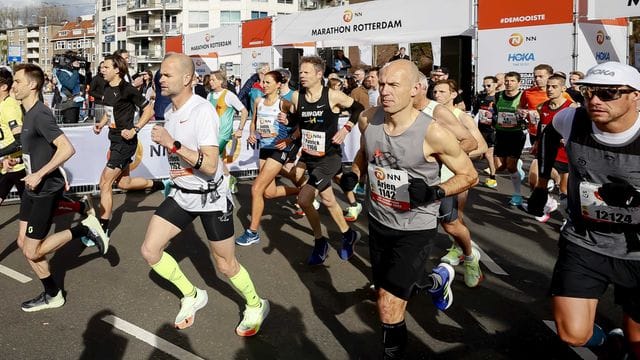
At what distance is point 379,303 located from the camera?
11.2 feet

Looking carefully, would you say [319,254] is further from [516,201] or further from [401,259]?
[516,201]

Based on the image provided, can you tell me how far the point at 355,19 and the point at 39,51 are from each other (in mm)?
145526

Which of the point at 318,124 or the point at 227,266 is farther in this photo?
the point at 318,124

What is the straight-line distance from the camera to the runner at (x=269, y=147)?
6484 mm

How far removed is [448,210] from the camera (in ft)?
16.2

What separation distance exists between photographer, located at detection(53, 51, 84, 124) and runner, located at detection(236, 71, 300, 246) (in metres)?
7.64

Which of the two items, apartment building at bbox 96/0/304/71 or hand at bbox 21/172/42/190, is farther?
apartment building at bbox 96/0/304/71

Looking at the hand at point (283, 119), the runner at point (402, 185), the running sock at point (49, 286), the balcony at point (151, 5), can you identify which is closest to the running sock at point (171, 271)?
the running sock at point (49, 286)

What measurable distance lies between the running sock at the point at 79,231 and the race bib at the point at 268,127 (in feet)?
8.66

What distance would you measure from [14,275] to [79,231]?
103 cm

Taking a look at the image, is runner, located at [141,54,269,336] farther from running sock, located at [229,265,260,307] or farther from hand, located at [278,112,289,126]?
hand, located at [278,112,289,126]

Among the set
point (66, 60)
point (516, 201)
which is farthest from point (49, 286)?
point (66, 60)

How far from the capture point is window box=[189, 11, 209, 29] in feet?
252

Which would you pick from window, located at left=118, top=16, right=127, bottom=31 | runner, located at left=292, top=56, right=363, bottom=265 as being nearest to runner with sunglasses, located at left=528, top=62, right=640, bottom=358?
runner, located at left=292, top=56, right=363, bottom=265
